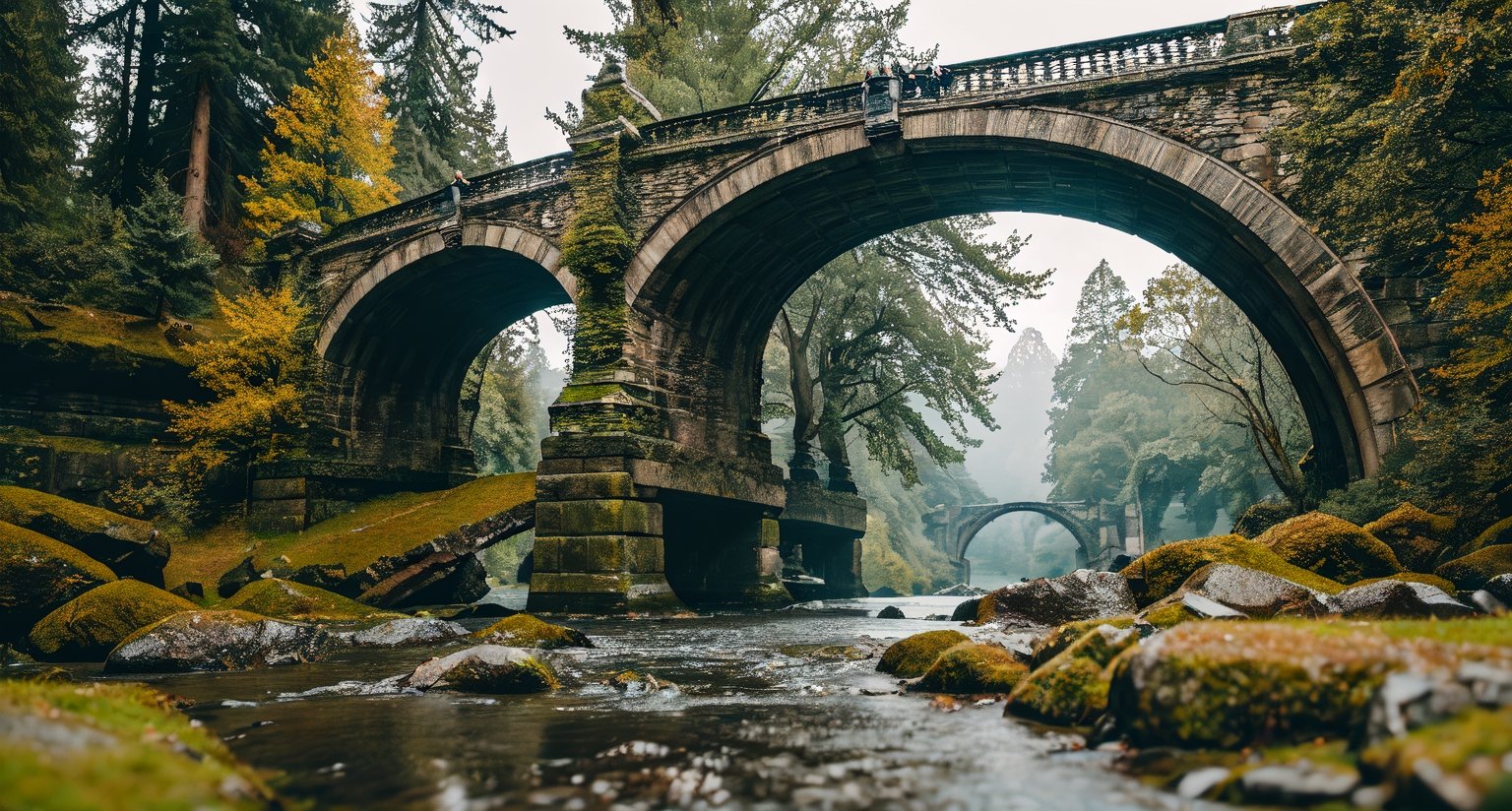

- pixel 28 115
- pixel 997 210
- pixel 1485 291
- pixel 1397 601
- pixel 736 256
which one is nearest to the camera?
pixel 1397 601

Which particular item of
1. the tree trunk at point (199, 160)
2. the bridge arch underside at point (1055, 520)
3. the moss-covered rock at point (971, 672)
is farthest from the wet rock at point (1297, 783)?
the bridge arch underside at point (1055, 520)

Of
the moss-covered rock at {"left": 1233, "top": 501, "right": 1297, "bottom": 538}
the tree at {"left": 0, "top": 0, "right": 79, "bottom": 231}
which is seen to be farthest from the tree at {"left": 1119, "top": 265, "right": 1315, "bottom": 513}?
the tree at {"left": 0, "top": 0, "right": 79, "bottom": 231}

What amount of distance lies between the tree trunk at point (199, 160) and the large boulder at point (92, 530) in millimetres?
19885

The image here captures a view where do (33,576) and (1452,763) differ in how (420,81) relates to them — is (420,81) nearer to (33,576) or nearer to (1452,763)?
(33,576)

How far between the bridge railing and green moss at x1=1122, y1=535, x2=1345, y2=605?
929 centimetres

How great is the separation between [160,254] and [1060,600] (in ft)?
83.6

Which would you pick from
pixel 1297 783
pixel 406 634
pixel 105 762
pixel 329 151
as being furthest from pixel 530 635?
pixel 329 151

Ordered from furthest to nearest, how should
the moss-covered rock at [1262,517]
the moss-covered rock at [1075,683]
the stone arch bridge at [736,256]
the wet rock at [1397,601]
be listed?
the moss-covered rock at [1262,517] < the stone arch bridge at [736,256] < the wet rock at [1397,601] < the moss-covered rock at [1075,683]

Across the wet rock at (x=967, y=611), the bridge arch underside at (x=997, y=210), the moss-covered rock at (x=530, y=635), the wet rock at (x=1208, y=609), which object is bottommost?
the wet rock at (x=967, y=611)

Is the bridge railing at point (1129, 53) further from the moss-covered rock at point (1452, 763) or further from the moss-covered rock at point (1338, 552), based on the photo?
the moss-covered rock at point (1452, 763)

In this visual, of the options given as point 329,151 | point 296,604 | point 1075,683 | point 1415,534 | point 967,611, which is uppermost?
point 329,151

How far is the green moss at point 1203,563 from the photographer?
30.8ft

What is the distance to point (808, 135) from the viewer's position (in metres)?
17.8

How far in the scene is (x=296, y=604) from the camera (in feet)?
46.9
